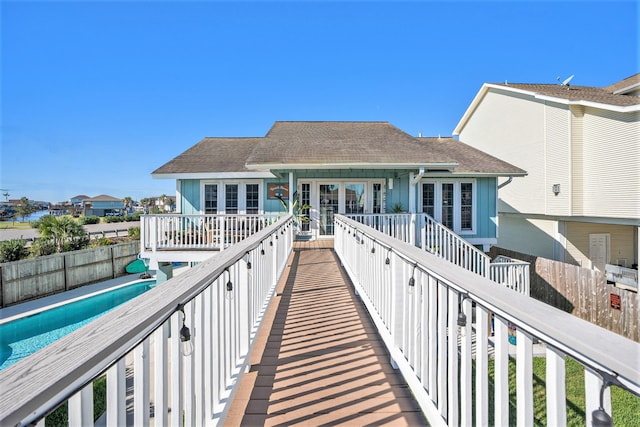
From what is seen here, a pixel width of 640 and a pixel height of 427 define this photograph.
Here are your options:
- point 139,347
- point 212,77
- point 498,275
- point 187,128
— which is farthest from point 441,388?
point 187,128

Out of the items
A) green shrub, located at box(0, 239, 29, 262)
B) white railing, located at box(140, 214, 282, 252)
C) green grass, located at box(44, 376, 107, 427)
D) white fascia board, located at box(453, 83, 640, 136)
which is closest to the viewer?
green grass, located at box(44, 376, 107, 427)

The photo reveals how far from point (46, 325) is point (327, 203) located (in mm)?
11437

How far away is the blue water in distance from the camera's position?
9578 millimetres

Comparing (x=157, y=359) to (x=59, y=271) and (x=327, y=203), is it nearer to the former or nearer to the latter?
(x=327, y=203)

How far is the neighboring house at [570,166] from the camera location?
435 inches

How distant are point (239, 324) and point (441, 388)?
1.58 meters

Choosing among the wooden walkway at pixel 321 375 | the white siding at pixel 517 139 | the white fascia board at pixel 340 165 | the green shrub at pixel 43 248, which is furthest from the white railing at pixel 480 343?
the green shrub at pixel 43 248

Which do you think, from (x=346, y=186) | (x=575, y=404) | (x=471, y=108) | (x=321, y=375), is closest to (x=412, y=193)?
(x=346, y=186)

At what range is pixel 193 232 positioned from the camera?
963 cm

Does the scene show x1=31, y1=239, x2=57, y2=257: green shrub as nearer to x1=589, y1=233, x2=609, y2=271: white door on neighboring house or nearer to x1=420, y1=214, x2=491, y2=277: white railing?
x1=420, y1=214, x2=491, y2=277: white railing

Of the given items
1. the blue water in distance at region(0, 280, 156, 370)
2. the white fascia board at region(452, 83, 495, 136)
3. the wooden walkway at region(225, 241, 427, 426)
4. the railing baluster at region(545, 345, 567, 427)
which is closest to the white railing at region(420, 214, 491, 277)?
the wooden walkway at region(225, 241, 427, 426)

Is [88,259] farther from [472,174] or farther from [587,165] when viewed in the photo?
[587,165]

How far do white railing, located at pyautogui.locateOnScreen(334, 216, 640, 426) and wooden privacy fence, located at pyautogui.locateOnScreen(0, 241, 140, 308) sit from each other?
17694 mm

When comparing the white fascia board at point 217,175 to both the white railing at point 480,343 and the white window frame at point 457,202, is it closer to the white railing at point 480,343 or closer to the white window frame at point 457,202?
the white window frame at point 457,202
